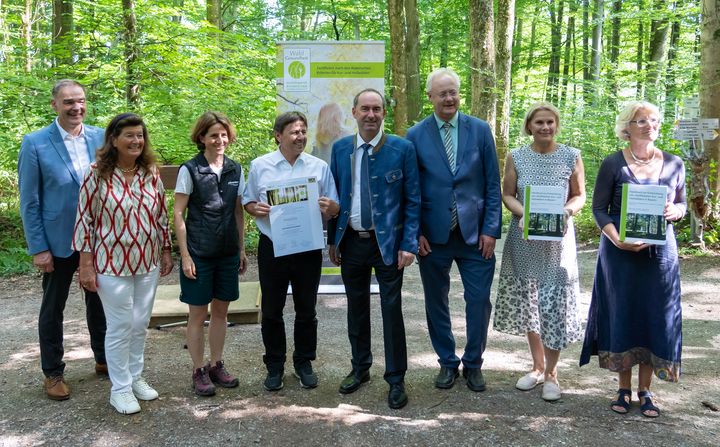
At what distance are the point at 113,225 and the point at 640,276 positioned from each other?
10.7ft

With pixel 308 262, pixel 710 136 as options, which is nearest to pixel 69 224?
pixel 308 262

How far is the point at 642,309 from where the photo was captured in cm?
351

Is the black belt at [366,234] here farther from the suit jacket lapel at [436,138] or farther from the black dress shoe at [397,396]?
the black dress shoe at [397,396]

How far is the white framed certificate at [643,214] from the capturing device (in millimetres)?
3344

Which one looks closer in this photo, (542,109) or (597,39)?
(542,109)

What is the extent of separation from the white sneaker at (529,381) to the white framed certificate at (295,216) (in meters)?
1.69

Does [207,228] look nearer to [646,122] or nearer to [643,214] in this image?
[643,214]

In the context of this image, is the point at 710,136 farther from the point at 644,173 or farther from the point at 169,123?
the point at 169,123

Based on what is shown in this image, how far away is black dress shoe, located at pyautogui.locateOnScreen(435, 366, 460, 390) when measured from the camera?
13.0ft

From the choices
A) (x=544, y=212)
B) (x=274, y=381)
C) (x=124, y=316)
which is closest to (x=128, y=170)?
(x=124, y=316)

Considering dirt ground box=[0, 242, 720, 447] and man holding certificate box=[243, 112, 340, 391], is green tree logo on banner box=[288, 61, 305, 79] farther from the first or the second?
dirt ground box=[0, 242, 720, 447]

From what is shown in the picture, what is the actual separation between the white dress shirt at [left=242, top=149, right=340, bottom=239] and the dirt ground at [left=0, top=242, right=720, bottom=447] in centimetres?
120

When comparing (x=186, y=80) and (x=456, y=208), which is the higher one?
(x=186, y=80)

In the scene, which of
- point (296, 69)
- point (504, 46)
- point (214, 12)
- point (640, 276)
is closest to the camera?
point (640, 276)
